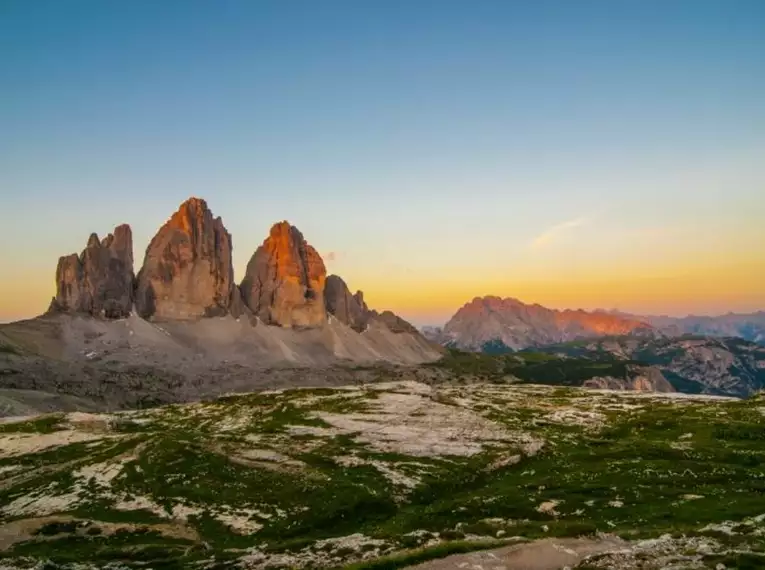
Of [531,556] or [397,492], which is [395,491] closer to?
[397,492]

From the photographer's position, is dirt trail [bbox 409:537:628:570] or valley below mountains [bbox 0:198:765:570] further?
valley below mountains [bbox 0:198:765:570]

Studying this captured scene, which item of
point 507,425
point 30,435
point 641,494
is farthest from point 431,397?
point 641,494

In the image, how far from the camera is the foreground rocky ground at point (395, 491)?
132 feet

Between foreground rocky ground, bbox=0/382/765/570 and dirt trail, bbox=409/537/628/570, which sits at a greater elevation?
dirt trail, bbox=409/537/628/570

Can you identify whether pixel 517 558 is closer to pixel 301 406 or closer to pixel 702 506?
pixel 702 506

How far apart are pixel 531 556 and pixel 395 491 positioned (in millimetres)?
32412

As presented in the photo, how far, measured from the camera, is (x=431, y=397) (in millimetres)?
152125

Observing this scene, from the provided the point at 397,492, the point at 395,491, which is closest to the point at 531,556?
the point at 397,492

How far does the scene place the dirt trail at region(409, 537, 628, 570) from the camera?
32.4 m

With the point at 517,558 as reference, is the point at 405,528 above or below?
below

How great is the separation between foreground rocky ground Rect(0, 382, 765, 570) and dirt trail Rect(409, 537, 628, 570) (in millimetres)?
179

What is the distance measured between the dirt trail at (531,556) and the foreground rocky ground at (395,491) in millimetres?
→ 179

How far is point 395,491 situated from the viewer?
64.6m

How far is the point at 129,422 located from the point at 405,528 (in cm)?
10414
